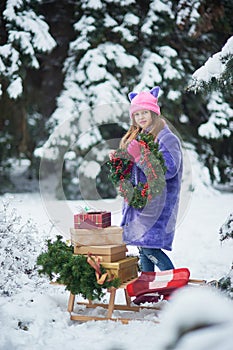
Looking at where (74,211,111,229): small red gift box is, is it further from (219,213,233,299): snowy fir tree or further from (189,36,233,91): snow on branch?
(189,36,233,91): snow on branch

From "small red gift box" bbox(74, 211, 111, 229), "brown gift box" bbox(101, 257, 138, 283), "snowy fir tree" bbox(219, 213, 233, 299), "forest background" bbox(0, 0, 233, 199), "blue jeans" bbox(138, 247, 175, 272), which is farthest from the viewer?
"forest background" bbox(0, 0, 233, 199)

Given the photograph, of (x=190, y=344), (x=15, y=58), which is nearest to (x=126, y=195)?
(x=190, y=344)

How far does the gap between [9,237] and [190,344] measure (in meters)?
3.49

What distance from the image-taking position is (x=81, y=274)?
159 inches

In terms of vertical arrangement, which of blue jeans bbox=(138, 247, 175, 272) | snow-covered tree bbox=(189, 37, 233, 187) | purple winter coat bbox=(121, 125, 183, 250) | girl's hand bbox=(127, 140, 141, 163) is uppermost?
girl's hand bbox=(127, 140, 141, 163)

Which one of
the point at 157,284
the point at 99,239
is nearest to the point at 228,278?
the point at 157,284

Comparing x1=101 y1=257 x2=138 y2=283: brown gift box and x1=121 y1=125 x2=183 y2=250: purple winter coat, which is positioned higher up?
x1=121 y1=125 x2=183 y2=250: purple winter coat

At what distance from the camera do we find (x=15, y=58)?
29.9ft

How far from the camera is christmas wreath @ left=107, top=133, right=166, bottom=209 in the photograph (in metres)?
4.30

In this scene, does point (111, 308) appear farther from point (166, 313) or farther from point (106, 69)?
point (106, 69)

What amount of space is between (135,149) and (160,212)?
1.84ft

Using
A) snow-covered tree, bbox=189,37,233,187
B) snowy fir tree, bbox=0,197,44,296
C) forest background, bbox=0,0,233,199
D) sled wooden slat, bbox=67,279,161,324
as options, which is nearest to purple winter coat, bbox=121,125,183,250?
sled wooden slat, bbox=67,279,161,324

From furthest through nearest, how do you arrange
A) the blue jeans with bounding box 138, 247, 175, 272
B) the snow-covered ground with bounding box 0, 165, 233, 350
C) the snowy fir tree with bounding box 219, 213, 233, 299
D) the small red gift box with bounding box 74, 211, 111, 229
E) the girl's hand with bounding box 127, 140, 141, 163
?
1. the blue jeans with bounding box 138, 247, 175, 272
2. the girl's hand with bounding box 127, 140, 141, 163
3. the small red gift box with bounding box 74, 211, 111, 229
4. the snowy fir tree with bounding box 219, 213, 233, 299
5. the snow-covered ground with bounding box 0, 165, 233, 350

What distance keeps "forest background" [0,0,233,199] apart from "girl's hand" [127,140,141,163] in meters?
4.73
